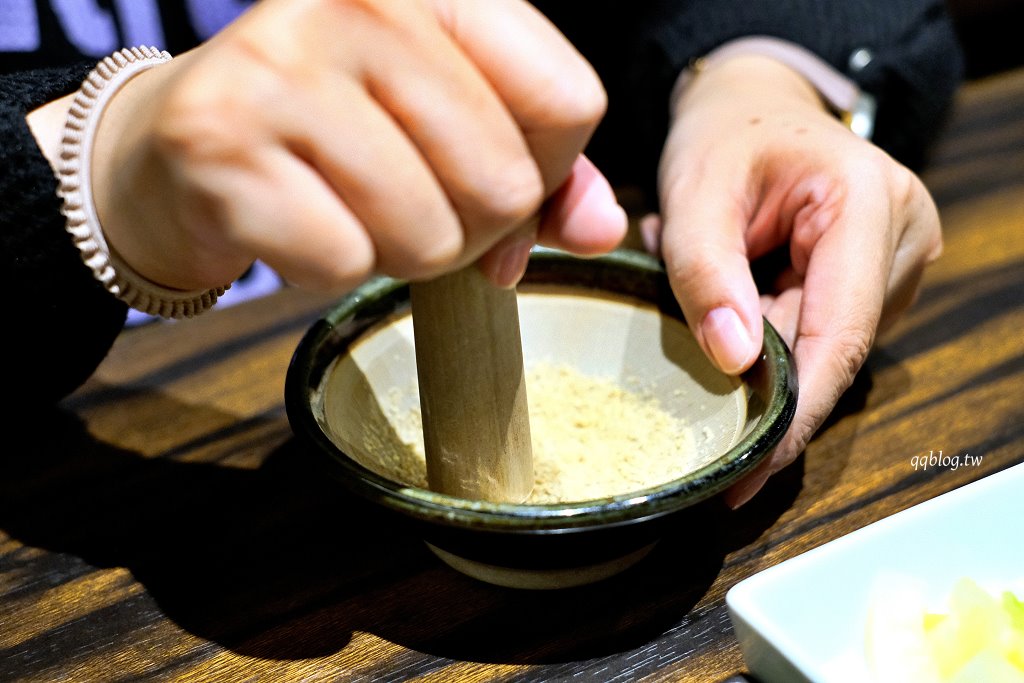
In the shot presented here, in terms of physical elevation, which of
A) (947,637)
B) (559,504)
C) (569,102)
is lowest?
(947,637)

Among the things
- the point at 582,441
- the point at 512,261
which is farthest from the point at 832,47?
the point at 512,261

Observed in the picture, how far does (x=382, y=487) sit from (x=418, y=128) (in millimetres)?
232

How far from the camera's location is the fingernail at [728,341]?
2.47ft

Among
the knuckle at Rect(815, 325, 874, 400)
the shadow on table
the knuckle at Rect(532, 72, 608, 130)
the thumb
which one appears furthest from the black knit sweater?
the knuckle at Rect(815, 325, 874, 400)

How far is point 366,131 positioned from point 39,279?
1.21 feet

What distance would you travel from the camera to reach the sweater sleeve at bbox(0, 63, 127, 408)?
0.69 metres

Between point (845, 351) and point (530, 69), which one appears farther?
point (845, 351)

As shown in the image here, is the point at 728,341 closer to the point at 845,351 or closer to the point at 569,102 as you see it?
the point at 845,351

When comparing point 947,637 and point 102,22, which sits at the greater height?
point 102,22

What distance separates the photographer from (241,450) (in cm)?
92

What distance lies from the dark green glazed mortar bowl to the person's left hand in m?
0.05

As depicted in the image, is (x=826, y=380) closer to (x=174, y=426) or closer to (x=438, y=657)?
(x=438, y=657)

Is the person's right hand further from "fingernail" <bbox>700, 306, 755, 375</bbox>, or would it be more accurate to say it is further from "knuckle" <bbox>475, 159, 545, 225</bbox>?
"fingernail" <bbox>700, 306, 755, 375</bbox>

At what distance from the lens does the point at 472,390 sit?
0.72m
